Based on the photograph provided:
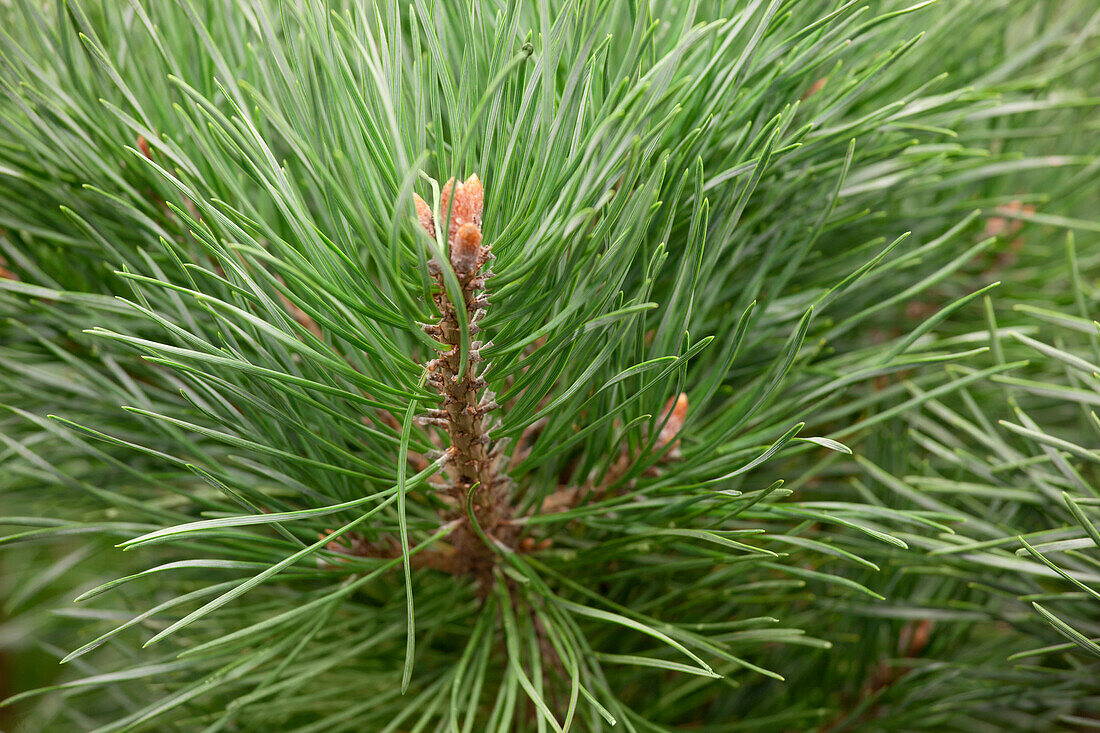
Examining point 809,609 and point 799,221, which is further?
point 809,609

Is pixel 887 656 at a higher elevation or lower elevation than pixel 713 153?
lower

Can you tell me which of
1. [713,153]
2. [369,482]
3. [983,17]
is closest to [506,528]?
[369,482]

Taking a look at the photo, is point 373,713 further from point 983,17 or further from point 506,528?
point 983,17

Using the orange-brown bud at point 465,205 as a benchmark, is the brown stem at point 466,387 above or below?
below

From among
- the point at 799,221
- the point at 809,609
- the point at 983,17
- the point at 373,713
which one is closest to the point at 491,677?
the point at 373,713

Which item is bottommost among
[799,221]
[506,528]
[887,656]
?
[887,656]

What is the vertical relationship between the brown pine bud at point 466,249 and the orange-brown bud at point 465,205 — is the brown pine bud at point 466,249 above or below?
below

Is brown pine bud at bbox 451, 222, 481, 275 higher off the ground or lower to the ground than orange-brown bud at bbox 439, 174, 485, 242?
lower

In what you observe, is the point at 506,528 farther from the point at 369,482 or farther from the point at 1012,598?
the point at 1012,598
